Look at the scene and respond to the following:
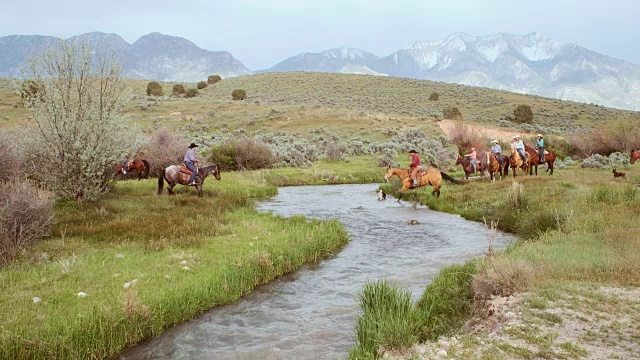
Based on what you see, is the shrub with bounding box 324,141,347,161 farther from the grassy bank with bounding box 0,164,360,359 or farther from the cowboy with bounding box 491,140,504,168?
the grassy bank with bounding box 0,164,360,359

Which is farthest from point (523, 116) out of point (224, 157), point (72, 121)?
point (72, 121)

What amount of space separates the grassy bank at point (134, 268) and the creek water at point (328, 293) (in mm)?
411

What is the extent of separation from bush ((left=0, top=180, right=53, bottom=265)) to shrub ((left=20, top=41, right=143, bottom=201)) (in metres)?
3.92

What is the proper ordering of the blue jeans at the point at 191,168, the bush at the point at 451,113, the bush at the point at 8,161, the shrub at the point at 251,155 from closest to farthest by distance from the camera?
the bush at the point at 8,161 → the blue jeans at the point at 191,168 → the shrub at the point at 251,155 → the bush at the point at 451,113

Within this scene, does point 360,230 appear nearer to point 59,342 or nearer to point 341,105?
point 59,342

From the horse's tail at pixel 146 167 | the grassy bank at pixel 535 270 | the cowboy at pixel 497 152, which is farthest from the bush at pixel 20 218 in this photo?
the cowboy at pixel 497 152

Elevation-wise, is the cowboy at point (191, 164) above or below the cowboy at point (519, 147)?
below

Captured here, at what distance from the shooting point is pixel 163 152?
30.0m

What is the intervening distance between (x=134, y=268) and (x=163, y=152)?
20.8 m

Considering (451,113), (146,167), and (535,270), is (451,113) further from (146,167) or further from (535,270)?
(535,270)

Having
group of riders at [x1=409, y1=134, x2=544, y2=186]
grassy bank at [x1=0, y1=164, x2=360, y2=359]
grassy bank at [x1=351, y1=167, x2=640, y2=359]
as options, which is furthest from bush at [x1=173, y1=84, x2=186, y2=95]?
grassy bank at [x1=351, y1=167, x2=640, y2=359]

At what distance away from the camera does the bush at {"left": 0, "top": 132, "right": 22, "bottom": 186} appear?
16094mm

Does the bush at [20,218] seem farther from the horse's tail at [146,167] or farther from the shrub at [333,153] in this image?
the shrub at [333,153]

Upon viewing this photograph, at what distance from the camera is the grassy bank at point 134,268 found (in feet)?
24.6
